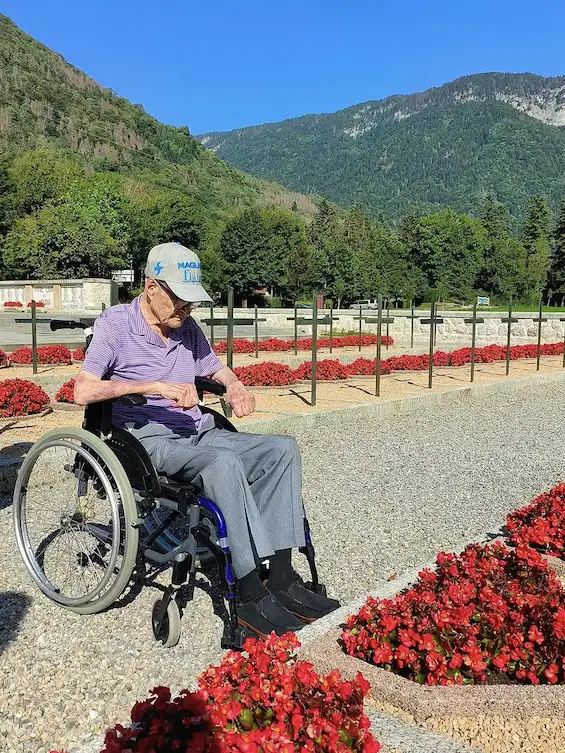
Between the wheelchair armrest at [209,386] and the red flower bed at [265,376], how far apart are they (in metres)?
7.51

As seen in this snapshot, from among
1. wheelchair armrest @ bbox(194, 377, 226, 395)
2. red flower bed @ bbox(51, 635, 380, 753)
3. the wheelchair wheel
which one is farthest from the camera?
wheelchair armrest @ bbox(194, 377, 226, 395)

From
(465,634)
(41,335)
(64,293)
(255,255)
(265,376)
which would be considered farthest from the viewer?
(255,255)

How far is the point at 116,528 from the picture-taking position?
9.57ft

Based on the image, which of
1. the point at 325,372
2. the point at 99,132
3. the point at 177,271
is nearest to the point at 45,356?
the point at 325,372

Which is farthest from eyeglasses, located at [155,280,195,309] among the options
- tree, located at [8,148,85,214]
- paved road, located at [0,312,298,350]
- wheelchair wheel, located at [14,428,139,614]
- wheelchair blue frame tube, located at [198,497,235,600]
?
tree, located at [8,148,85,214]

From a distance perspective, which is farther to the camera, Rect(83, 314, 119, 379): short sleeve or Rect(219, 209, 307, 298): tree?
Rect(219, 209, 307, 298): tree

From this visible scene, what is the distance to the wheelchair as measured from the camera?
2.88 meters

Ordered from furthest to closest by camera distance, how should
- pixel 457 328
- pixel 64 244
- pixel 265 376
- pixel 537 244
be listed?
pixel 537 244 < pixel 64 244 < pixel 457 328 < pixel 265 376

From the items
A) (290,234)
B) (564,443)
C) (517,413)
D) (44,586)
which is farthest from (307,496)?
(290,234)

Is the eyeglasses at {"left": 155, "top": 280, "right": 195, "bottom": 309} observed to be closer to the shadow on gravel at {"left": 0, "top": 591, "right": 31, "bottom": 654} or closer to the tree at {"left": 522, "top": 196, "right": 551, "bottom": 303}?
the shadow on gravel at {"left": 0, "top": 591, "right": 31, "bottom": 654}

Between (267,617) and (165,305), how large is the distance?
1.44 m

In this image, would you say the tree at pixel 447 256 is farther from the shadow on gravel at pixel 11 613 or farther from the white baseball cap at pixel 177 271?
the shadow on gravel at pixel 11 613

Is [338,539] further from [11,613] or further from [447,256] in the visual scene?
[447,256]

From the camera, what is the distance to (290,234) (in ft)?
224
